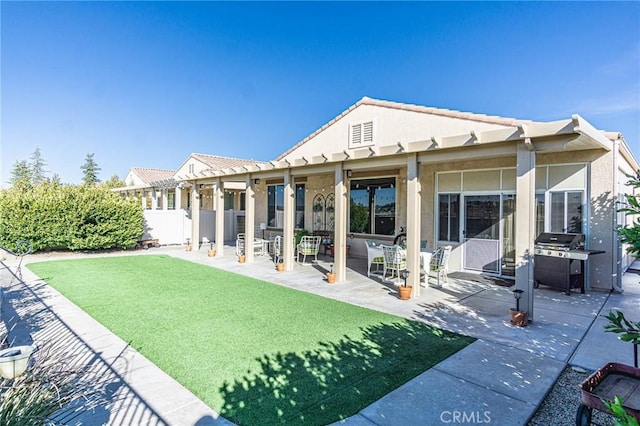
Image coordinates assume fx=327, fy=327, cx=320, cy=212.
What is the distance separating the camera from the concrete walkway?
315cm

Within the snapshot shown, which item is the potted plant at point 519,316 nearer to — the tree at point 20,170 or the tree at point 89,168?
the tree at point 89,168

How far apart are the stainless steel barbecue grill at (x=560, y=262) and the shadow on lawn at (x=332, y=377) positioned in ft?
15.1

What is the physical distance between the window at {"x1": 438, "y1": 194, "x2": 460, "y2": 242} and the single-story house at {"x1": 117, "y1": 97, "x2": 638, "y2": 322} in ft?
0.11

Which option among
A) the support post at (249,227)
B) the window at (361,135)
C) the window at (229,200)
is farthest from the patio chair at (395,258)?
the window at (229,200)

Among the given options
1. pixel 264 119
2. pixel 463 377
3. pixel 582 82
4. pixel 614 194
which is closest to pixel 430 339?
pixel 463 377

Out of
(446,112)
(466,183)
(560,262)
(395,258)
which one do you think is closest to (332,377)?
→ (395,258)

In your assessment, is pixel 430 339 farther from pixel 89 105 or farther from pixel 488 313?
pixel 89 105

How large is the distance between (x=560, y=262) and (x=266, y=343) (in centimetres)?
733

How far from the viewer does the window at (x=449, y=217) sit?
1060 cm

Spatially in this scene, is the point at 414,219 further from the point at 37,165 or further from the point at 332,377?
the point at 37,165

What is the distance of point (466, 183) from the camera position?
34.0 ft

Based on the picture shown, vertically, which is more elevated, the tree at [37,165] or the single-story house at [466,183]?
the tree at [37,165]

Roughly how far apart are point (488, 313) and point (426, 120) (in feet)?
24.1

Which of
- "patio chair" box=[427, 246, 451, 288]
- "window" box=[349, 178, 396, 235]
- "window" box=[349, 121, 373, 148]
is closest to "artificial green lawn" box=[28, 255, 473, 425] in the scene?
"patio chair" box=[427, 246, 451, 288]
